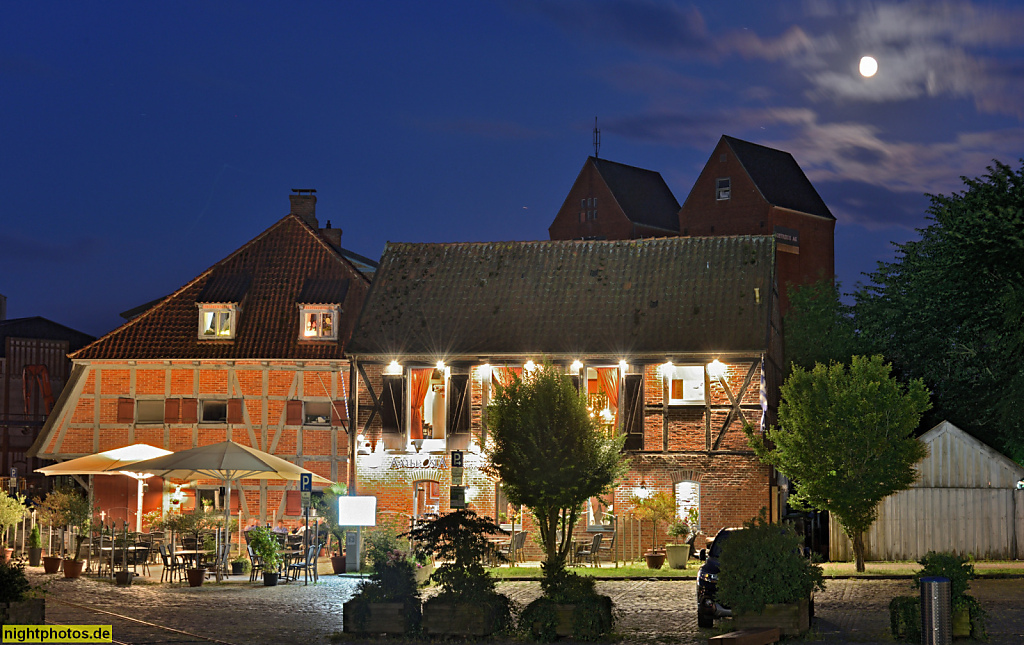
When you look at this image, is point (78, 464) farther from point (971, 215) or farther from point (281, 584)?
point (971, 215)

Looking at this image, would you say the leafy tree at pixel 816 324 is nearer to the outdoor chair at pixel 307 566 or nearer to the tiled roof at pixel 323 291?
the tiled roof at pixel 323 291

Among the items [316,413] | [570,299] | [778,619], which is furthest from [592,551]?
[778,619]

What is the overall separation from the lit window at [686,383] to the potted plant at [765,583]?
15591 millimetres

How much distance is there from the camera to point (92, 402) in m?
35.2

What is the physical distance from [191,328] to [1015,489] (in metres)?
22.4

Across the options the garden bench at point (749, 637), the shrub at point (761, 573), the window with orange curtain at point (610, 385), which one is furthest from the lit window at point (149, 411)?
the garden bench at point (749, 637)

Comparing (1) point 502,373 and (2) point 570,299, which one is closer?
(1) point 502,373

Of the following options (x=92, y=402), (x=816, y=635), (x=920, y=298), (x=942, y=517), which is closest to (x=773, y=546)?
(x=816, y=635)

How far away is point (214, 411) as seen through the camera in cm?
3509

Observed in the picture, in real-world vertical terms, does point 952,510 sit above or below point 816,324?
below

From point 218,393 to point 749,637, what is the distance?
23.6 m

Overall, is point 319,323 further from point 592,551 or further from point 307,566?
point 307,566

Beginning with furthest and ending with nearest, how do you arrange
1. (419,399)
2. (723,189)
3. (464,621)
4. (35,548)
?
1. (723,189)
2. (419,399)
3. (35,548)
4. (464,621)

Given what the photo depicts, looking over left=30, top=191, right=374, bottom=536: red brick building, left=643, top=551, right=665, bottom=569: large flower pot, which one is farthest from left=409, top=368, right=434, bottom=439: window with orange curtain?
left=643, top=551, right=665, bottom=569: large flower pot
